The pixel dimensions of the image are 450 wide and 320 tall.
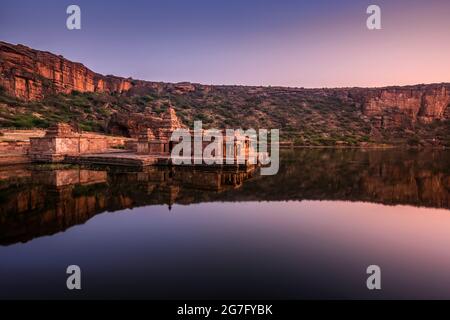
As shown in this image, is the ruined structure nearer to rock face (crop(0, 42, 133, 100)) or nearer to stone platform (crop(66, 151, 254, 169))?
stone platform (crop(66, 151, 254, 169))

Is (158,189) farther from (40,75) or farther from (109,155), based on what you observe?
(40,75)

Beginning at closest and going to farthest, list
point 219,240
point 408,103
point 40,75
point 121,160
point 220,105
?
1. point 219,240
2. point 121,160
3. point 40,75
4. point 220,105
5. point 408,103

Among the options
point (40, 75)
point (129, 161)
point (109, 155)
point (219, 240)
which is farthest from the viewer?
point (40, 75)

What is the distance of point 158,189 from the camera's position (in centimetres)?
1298

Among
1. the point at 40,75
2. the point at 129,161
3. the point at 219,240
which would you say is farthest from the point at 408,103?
the point at 219,240

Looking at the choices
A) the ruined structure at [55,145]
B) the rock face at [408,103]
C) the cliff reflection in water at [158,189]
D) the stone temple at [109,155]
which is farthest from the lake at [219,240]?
the rock face at [408,103]

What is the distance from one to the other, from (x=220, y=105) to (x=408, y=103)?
44606mm

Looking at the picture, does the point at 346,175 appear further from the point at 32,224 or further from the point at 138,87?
the point at 138,87

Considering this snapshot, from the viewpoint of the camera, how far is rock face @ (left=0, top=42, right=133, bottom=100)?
147 feet

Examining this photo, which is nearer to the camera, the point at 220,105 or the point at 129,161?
the point at 129,161

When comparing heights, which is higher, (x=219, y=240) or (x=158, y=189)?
(x=158, y=189)

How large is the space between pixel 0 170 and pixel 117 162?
5.99 meters

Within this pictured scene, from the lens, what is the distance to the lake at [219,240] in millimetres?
5164

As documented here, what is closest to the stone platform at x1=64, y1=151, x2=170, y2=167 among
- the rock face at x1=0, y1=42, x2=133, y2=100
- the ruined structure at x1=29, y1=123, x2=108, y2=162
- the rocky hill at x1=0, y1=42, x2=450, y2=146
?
the ruined structure at x1=29, y1=123, x2=108, y2=162
